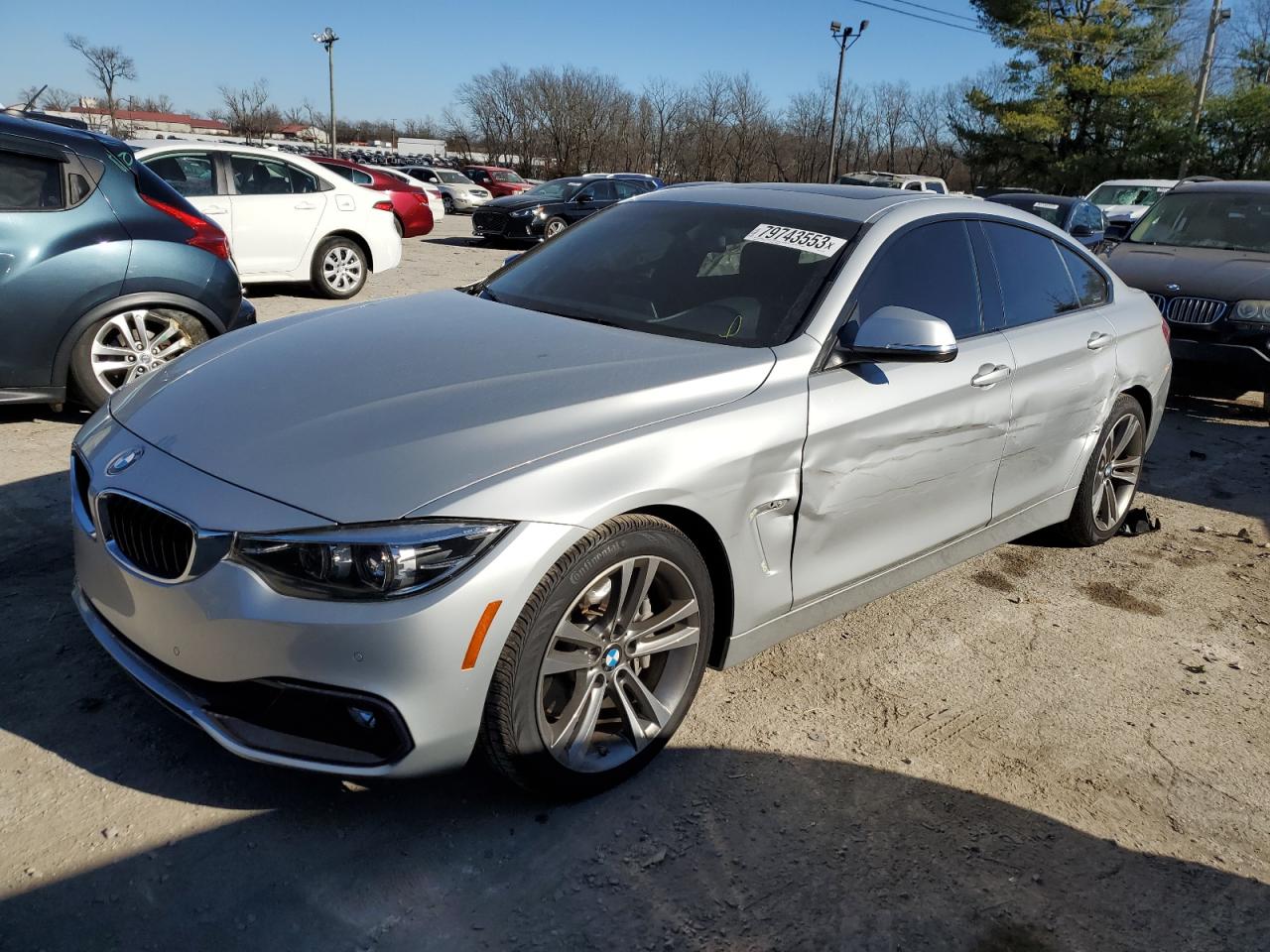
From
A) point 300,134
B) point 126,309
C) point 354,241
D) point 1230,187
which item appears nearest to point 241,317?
point 126,309

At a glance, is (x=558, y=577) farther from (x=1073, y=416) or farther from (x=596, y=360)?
(x=1073, y=416)

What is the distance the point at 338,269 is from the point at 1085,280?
8.33m

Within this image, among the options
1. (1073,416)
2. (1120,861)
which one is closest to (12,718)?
(1120,861)

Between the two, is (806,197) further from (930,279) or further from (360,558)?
(360,558)

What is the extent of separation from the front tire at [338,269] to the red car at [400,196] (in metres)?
5.00

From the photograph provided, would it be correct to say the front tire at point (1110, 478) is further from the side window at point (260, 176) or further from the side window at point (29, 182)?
the side window at point (260, 176)

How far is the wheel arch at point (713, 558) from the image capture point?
8.81 ft

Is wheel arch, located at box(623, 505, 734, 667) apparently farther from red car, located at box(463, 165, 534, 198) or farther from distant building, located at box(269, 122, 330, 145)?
distant building, located at box(269, 122, 330, 145)

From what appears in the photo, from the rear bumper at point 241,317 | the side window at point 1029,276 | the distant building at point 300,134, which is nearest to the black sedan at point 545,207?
the rear bumper at point 241,317

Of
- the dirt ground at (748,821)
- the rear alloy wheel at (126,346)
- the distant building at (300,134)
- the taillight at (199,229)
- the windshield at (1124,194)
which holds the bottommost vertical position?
the dirt ground at (748,821)

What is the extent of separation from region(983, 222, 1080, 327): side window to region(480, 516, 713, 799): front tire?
6.58 feet

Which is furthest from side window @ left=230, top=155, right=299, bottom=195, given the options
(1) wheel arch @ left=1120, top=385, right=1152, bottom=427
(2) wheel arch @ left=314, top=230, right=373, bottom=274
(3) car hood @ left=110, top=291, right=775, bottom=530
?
(1) wheel arch @ left=1120, top=385, right=1152, bottom=427

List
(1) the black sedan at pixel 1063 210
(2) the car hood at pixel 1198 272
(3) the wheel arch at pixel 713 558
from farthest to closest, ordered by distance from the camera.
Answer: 1. (1) the black sedan at pixel 1063 210
2. (2) the car hood at pixel 1198 272
3. (3) the wheel arch at pixel 713 558

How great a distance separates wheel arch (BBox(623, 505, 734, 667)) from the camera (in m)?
2.69
